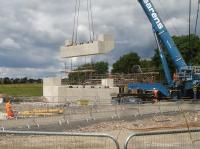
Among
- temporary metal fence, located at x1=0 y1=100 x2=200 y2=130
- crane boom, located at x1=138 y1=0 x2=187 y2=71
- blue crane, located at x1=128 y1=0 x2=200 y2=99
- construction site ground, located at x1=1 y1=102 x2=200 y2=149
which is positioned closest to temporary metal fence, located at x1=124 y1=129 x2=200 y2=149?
construction site ground, located at x1=1 y1=102 x2=200 y2=149

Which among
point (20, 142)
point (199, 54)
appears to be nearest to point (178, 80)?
point (20, 142)

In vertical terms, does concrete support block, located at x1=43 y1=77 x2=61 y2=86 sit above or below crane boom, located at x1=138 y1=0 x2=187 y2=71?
below

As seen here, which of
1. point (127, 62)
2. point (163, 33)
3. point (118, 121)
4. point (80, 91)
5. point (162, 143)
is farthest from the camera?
point (127, 62)

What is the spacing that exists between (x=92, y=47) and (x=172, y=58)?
55.5ft

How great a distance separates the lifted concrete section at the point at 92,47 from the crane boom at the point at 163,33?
1363cm

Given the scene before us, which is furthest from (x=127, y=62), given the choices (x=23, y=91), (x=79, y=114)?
(x=79, y=114)

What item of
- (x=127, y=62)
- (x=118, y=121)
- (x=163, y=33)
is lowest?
(x=118, y=121)

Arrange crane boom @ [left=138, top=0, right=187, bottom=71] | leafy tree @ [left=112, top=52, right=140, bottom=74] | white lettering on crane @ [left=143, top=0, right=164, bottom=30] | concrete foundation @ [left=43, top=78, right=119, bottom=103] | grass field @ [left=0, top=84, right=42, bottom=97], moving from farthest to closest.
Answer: leafy tree @ [left=112, top=52, right=140, bottom=74], grass field @ [left=0, top=84, right=42, bottom=97], concrete foundation @ [left=43, top=78, right=119, bottom=103], white lettering on crane @ [left=143, top=0, right=164, bottom=30], crane boom @ [left=138, top=0, right=187, bottom=71]

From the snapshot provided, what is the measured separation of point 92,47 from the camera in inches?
2367

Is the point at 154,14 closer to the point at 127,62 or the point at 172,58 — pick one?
the point at 172,58

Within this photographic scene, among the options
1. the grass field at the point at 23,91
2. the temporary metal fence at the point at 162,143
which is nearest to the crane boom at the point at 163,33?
the temporary metal fence at the point at 162,143

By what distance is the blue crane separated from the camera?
145ft

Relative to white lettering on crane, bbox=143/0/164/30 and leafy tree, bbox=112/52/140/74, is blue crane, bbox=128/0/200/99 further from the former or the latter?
leafy tree, bbox=112/52/140/74

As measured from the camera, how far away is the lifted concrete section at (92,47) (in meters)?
59.9
